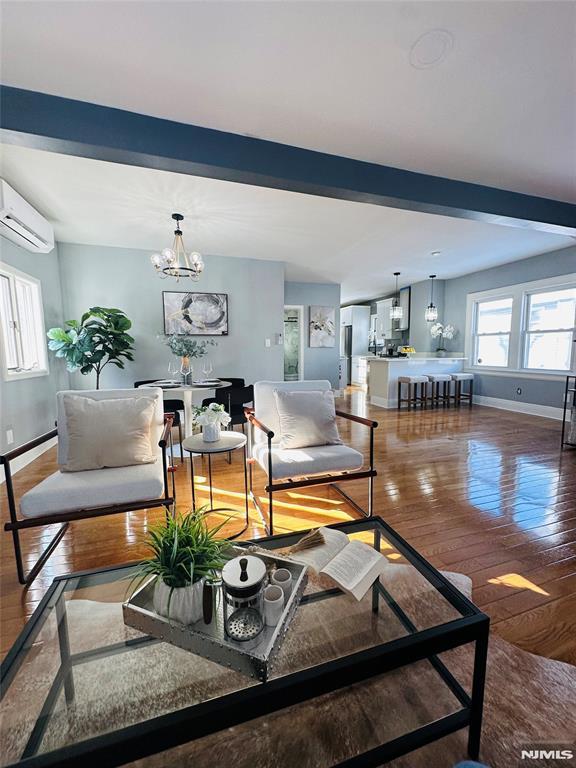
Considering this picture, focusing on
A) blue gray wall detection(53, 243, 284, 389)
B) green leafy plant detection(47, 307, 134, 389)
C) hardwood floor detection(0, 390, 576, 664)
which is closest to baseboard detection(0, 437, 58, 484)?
hardwood floor detection(0, 390, 576, 664)

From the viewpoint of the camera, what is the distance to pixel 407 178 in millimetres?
2484

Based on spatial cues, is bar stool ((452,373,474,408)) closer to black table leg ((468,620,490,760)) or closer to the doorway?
the doorway

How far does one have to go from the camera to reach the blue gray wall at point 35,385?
307cm

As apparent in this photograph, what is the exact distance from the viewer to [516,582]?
1.62 metres

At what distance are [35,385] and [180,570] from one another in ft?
12.3

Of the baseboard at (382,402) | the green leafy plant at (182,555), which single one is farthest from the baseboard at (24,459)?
the baseboard at (382,402)

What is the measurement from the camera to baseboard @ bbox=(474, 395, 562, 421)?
5195 mm

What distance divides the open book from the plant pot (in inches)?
15.4

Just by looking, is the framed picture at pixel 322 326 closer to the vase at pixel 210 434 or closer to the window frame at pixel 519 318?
the window frame at pixel 519 318

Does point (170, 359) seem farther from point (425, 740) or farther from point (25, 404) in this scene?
point (425, 740)

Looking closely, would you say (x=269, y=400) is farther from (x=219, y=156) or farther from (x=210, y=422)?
(x=219, y=156)

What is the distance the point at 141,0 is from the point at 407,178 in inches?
76.3

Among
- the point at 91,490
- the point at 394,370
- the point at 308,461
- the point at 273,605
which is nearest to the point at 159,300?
the point at 91,490

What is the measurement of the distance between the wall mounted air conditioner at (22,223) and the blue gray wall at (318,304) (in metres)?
4.40
